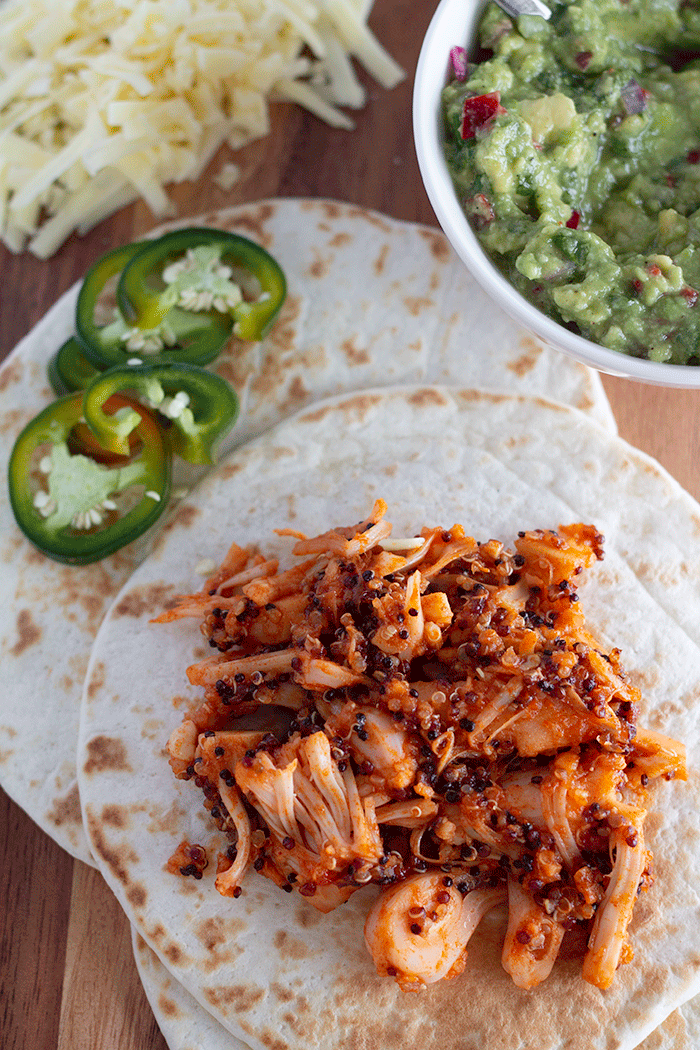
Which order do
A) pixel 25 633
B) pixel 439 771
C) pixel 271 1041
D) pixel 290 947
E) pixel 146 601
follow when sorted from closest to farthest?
pixel 439 771
pixel 271 1041
pixel 290 947
pixel 146 601
pixel 25 633

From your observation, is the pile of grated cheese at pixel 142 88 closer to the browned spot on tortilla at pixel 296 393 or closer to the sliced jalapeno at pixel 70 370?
the sliced jalapeno at pixel 70 370

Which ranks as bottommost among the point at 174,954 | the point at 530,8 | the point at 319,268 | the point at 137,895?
the point at 174,954

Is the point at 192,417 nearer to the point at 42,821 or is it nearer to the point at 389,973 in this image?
the point at 42,821

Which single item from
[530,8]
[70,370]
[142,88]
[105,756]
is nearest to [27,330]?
[70,370]

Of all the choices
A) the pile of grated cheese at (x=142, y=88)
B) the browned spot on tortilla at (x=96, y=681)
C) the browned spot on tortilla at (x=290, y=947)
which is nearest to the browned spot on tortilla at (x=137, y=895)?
the browned spot on tortilla at (x=290, y=947)

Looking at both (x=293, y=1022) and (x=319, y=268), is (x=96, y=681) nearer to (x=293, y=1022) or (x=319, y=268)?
(x=293, y=1022)

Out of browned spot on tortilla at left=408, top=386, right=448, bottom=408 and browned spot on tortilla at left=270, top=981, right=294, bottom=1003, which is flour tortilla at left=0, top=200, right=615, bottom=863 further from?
browned spot on tortilla at left=270, top=981, right=294, bottom=1003

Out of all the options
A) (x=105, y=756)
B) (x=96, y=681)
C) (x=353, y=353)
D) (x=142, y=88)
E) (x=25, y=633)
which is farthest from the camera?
(x=142, y=88)
